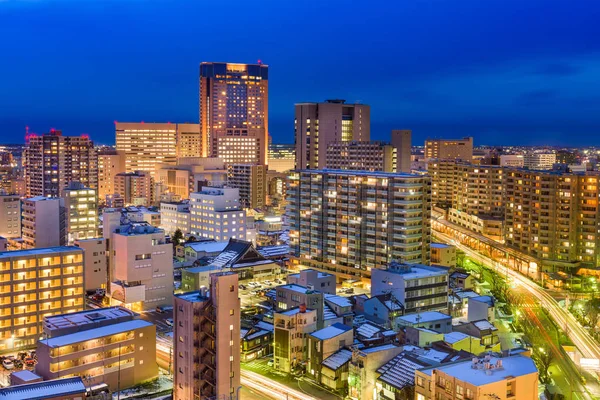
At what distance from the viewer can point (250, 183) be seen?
61219mm

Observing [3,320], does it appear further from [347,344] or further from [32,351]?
[347,344]

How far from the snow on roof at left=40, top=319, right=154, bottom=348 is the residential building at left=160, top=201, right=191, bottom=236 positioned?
25.9m

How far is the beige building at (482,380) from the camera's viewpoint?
556 inches

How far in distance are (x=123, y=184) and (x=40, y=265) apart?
42948 mm

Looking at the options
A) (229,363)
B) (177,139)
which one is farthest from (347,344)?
(177,139)

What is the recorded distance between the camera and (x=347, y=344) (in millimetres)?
20516

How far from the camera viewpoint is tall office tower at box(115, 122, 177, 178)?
3420 inches

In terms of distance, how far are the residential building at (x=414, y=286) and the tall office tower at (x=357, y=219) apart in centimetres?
494

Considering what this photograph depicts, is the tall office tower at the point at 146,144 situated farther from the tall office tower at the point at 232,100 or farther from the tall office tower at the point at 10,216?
the tall office tower at the point at 10,216

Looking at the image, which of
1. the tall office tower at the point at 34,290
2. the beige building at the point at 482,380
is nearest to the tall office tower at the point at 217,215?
the tall office tower at the point at 34,290

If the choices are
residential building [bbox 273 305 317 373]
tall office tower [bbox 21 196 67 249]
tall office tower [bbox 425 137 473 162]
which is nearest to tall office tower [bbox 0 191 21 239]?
tall office tower [bbox 21 196 67 249]

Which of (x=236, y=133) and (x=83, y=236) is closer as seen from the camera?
(x=83, y=236)

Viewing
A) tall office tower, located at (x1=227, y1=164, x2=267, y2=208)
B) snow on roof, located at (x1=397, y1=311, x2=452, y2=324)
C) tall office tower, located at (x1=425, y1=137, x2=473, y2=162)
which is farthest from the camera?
tall office tower, located at (x1=425, y1=137, x2=473, y2=162)

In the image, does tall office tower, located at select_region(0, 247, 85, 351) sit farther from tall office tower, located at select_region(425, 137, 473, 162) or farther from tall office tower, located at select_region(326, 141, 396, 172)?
tall office tower, located at select_region(425, 137, 473, 162)
